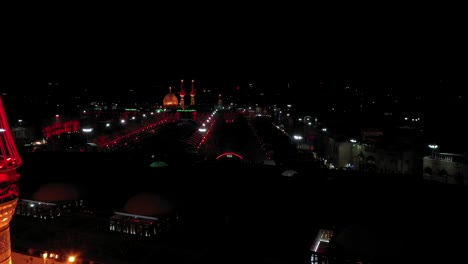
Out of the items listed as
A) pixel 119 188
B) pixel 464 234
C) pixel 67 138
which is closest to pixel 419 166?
pixel 464 234

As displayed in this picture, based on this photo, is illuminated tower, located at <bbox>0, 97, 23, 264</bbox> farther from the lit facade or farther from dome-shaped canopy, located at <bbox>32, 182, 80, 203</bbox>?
the lit facade

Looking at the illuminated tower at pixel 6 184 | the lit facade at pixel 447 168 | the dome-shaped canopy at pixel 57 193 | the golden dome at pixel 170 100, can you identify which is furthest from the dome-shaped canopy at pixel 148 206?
the golden dome at pixel 170 100

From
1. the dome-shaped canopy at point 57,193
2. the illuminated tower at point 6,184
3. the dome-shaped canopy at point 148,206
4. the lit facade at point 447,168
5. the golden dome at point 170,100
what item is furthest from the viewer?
the golden dome at point 170,100

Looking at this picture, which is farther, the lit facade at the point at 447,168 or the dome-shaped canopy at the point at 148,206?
the lit facade at the point at 447,168

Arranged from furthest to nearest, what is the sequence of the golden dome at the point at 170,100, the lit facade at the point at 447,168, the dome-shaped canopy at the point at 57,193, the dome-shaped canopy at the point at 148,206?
the golden dome at the point at 170,100 < the lit facade at the point at 447,168 < the dome-shaped canopy at the point at 57,193 < the dome-shaped canopy at the point at 148,206

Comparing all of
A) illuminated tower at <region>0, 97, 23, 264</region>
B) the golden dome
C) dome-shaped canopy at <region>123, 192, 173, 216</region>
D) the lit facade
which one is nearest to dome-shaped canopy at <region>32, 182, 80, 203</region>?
dome-shaped canopy at <region>123, 192, 173, 216</region>

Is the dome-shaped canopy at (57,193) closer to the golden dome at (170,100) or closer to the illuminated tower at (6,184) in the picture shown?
the illuminated tower at (6,184)

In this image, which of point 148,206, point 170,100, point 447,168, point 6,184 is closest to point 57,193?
point 148,206
